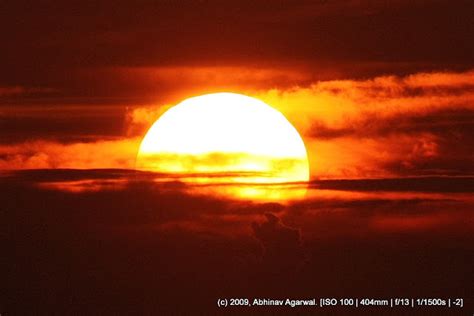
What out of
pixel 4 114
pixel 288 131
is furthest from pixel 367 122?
pixel 4 114

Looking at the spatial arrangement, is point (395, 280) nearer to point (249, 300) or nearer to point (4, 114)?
point (249, 300)

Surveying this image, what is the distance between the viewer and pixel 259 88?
1661 cm

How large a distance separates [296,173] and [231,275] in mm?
506

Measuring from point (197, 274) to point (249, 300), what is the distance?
24 cm

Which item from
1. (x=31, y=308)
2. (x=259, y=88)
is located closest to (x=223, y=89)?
(x=259, y=88)

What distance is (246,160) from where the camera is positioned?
16625 mm

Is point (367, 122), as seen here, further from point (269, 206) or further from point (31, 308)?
point (31, 308)

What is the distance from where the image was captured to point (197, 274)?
1658 centimetres

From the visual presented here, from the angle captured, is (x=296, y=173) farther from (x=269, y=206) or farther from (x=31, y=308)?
(x=31, y=308)

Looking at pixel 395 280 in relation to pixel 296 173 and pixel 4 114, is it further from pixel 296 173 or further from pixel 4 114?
pixel 4 114

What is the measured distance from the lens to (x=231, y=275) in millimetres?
16578

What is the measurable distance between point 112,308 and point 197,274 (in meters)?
0.38

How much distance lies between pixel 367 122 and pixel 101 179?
3.73 ft

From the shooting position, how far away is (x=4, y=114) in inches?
653
